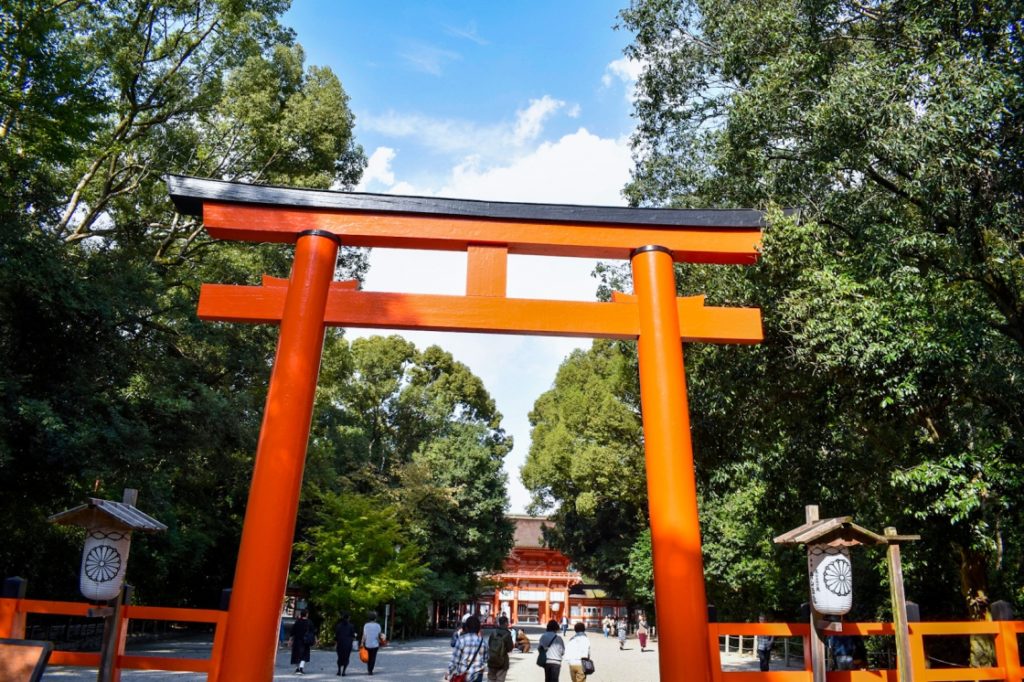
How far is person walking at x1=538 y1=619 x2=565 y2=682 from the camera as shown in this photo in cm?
916

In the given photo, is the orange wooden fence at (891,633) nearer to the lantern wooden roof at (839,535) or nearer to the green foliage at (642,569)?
the lantern wooden roof at (839,535)

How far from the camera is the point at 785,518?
11.6m

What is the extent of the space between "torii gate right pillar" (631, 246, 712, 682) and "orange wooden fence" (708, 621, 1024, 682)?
0.84ft

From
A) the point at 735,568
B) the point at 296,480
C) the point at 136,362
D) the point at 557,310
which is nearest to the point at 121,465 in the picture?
the point at 136,362

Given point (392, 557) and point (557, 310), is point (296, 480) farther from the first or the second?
point (392, 557)

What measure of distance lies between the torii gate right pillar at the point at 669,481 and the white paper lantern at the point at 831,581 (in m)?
0.88

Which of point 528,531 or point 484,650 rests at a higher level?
point 528,531

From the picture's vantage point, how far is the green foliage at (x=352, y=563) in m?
19.0

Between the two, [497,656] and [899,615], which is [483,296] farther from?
[899,615]

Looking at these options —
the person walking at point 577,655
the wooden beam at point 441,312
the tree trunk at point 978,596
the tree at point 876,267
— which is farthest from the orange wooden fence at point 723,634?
the tree trunk at point 978,596

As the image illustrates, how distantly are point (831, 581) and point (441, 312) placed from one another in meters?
4.01

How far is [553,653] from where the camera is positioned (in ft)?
30.2

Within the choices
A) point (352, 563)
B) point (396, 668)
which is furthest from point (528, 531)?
point (396, 668)

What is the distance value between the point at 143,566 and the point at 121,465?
23.4ft
